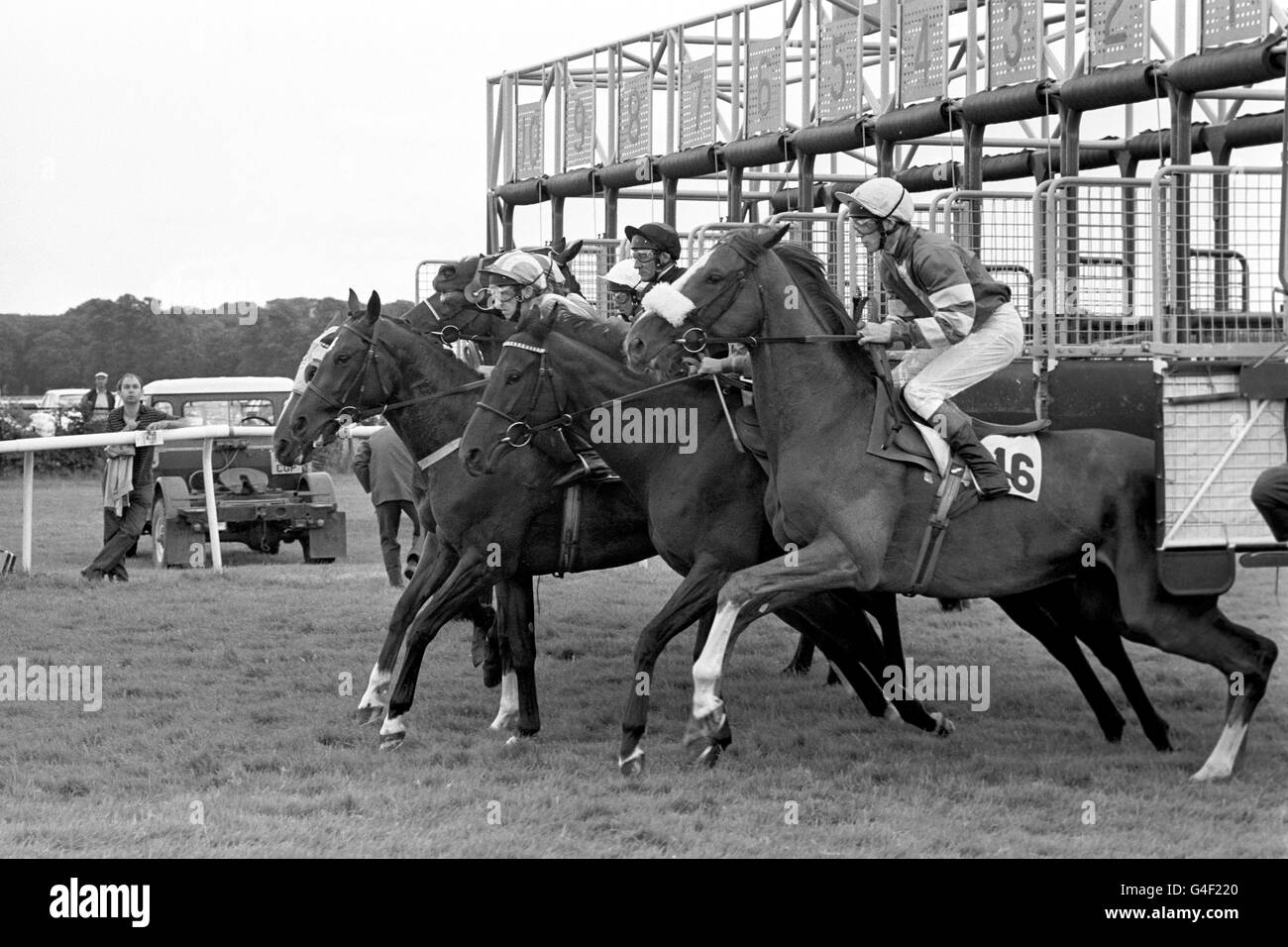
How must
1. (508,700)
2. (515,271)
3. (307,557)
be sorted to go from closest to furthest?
(508,700)
(515,271)
(307,557)

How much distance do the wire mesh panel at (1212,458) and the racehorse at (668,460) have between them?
751mm

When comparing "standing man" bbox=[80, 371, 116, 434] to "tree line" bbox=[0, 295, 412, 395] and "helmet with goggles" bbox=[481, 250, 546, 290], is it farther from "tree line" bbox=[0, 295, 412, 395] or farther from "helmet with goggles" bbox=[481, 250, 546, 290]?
"helmet with goggles" bbox=[481, 250, 546, 290]

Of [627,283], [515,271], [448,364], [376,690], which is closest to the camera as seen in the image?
[376,690]

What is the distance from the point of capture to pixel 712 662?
18.9 feet

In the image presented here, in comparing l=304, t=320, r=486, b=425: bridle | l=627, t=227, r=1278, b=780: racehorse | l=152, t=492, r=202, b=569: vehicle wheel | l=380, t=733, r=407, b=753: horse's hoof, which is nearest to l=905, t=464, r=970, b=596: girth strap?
l=627, t=227, r=1278, b=780: racehorse

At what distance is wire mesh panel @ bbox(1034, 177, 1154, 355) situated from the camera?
6945mm

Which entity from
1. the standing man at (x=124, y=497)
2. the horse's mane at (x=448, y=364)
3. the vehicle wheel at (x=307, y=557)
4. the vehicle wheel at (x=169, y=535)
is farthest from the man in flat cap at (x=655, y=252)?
the vehicle wheel at (x=307, y=557)

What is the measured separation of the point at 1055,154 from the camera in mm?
11453

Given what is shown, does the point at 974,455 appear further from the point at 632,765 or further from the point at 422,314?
the point at 422,314

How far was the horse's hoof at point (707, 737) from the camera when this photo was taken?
5.83 meters

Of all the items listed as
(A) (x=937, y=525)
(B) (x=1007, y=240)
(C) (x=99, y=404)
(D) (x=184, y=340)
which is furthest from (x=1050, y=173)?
(D) (x=184, y=340)

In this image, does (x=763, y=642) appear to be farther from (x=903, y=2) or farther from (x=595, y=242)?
(x=903, y=2)

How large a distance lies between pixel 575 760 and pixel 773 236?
86.3 inches

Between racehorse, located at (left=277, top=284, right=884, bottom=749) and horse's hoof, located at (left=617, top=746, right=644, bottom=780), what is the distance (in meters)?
0.85
